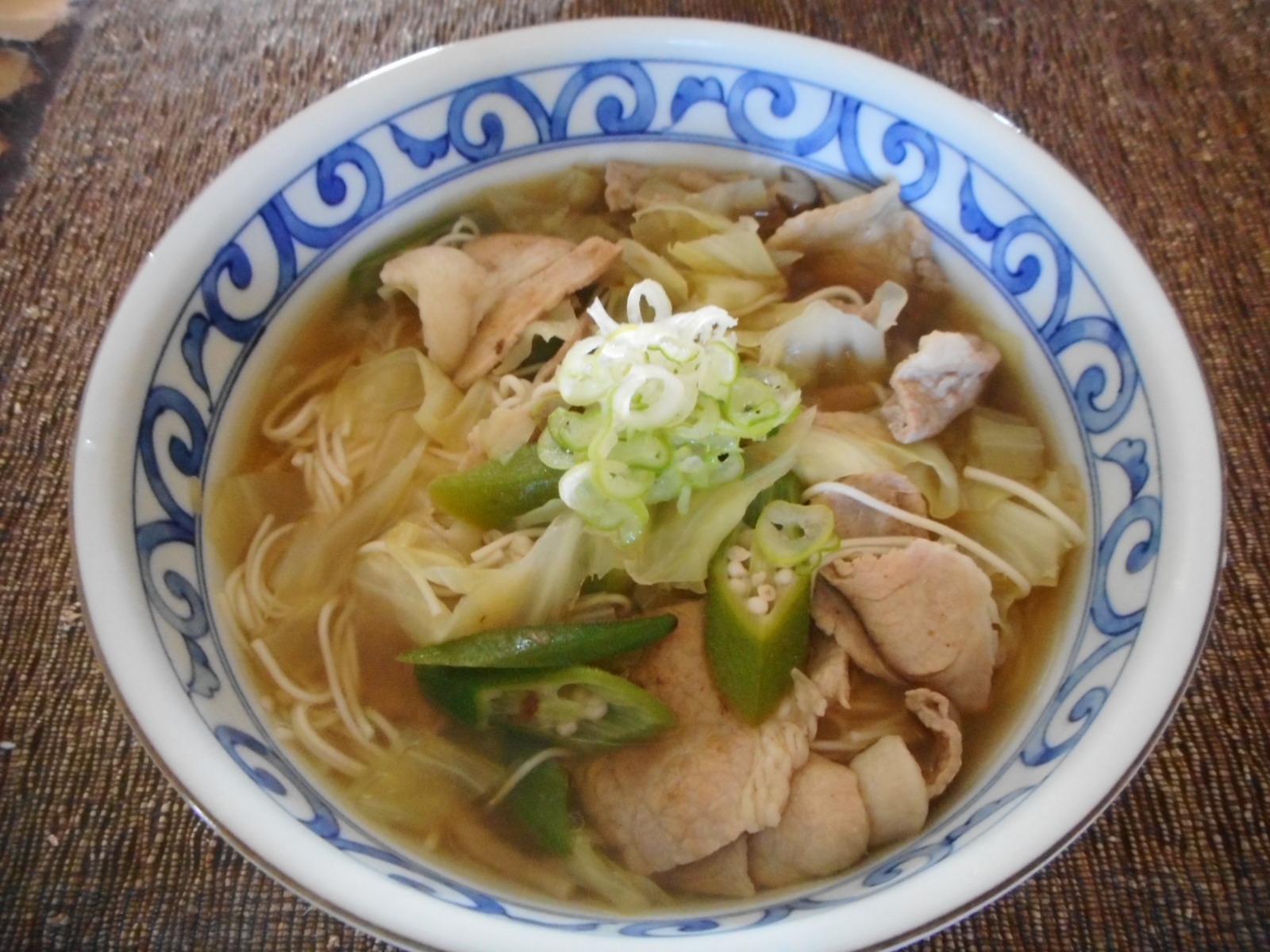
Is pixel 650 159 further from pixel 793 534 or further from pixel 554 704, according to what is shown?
pixel 554 704

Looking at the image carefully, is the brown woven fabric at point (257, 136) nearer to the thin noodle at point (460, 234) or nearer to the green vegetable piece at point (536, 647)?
the green vegetable piece at point (536, 647)

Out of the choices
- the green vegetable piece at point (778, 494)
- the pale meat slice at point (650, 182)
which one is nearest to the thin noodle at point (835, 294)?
→ the pale meat slice at point (650, 182)

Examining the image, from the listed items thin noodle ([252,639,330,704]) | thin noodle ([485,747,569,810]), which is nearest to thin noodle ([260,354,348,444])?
thin noodle ([252,639,330,704])

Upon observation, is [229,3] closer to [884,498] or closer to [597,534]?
[597,534]

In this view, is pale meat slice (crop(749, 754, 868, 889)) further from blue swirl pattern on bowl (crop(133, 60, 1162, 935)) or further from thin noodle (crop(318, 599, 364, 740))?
thin noodle (crop(318, 599, 364, 740))

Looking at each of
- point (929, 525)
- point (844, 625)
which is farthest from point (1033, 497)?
point (844, 625)
